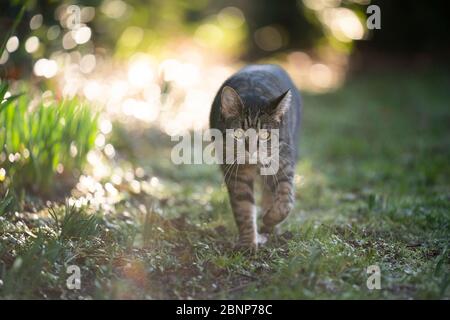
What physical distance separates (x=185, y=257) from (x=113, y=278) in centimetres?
48

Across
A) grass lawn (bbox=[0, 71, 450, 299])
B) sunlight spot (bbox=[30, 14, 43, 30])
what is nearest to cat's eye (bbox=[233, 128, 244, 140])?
grass lawn (bbox=[0, 71, 450, 299])

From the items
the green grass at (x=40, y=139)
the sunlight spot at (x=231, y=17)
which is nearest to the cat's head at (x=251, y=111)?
the green grass at (x=40, y=139)

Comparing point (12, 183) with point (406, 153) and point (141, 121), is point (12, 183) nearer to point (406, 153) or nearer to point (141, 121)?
point (141, 121)

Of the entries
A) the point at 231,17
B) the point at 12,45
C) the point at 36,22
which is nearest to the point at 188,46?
the point at 231,17

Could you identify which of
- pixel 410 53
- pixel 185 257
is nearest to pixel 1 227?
pixel 185 257

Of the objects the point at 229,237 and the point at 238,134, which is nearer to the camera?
the point at 238,134

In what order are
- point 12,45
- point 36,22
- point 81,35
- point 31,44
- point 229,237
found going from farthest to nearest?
point 81,35 → point 36,22 → point 31,44 → point 12,45 → point 229,237

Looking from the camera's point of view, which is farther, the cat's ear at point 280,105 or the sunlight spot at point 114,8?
the sunlight spot at point 114,8

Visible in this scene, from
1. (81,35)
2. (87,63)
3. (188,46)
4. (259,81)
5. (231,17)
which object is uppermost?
(231,17)

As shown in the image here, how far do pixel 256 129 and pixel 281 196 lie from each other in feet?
1.58

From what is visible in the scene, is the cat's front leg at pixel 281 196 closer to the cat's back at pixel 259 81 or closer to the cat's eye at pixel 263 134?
the cat's eye at pixel 263 134

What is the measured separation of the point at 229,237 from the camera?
12.2ft

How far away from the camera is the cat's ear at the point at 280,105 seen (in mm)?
3350

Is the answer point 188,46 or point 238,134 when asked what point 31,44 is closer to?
point 238,134
